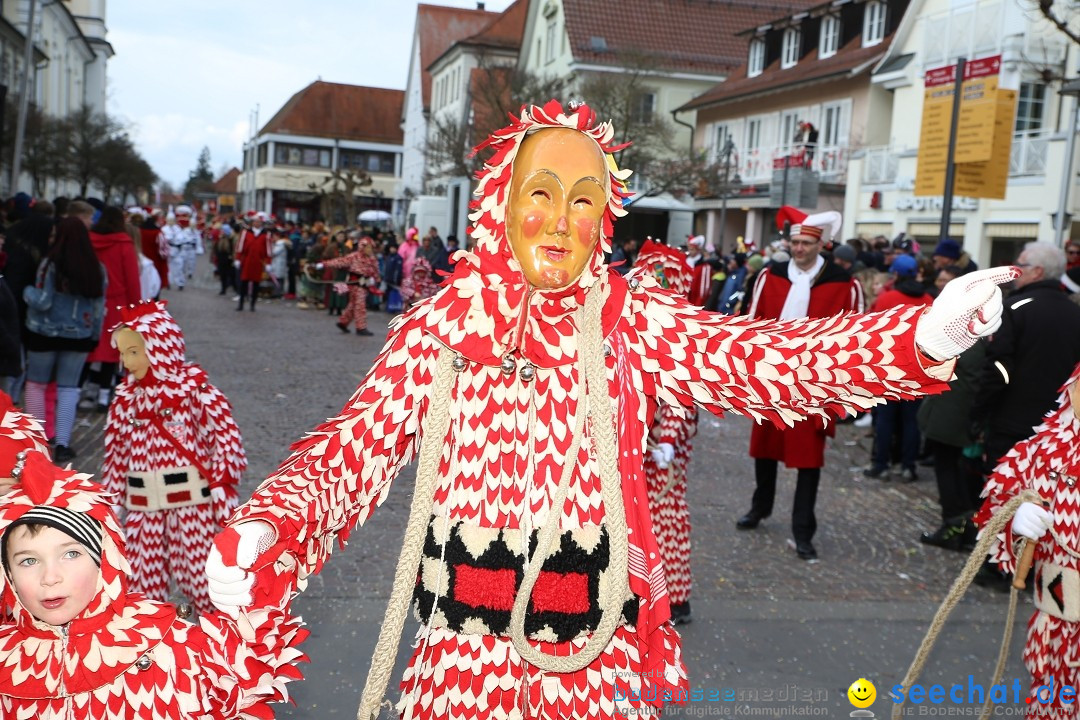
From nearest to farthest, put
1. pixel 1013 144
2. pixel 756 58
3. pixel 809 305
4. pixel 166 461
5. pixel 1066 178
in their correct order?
1. pixel 166 461
2. pixel 809 305
3. pixel 1066 178
4. pixel 1013 144
5. pixel 756 58

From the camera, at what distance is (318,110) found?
68.6 meters

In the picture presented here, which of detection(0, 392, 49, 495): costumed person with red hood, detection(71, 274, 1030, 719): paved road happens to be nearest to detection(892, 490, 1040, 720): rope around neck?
detection(71, 274, 1030, 719): paved road

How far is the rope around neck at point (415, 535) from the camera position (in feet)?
7.93

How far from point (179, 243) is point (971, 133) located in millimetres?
18728

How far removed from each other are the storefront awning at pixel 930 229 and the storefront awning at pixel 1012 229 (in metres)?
0.78

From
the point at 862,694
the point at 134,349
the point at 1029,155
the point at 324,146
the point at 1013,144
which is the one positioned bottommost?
the point at 862,694

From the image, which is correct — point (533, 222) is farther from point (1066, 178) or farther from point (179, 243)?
point (179, 243)

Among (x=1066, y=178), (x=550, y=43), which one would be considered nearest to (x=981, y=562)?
(x=1066, y=178)

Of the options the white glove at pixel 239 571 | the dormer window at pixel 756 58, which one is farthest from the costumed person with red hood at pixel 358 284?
the dormer window at pixel 756 58

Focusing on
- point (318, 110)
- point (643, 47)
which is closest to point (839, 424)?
point (643, 47)

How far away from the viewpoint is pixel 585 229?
2.51 metres

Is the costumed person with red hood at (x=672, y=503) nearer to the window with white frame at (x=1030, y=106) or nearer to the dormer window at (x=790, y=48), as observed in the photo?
the window with white frame at (x=1030, y=106)

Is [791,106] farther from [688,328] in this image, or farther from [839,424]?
[688,328]

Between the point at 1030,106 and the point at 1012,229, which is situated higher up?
the point at 1030,106
